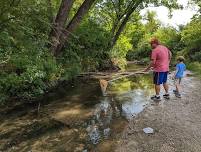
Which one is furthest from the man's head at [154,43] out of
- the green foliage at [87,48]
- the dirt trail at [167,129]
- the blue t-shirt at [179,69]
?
the green foliage at [87,48]

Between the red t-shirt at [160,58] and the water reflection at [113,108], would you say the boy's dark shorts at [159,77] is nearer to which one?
the red t-shirt at [160,58]

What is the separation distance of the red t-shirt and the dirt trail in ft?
4.07

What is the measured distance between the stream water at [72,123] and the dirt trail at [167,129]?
1.57 feet

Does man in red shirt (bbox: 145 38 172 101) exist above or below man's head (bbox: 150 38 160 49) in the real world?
below

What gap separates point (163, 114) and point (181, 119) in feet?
2.43

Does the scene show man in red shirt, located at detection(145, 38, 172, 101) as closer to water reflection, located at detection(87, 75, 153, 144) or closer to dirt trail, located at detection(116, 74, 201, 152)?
dirt trail, located at detection(116, 74, 201, 152)

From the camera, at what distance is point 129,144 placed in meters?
7.57

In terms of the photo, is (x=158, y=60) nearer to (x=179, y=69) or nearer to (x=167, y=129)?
(x=179, y=69)

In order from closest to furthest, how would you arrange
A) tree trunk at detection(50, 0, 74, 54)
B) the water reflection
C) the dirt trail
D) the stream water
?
the dirt trail < the stream water < the water reflection < tree trunk at detection(50, 0, 74, 54)

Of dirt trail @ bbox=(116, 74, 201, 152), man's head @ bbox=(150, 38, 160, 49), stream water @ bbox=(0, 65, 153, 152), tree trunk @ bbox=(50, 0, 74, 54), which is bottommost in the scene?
stream water @ bbox=(0, 65, 153, 152)

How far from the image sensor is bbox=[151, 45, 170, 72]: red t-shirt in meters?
11.6

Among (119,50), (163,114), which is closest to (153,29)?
(119,50)

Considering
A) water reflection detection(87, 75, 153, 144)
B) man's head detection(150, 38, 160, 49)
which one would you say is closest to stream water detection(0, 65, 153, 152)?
water reflection detection(87, 75, 153, 144)

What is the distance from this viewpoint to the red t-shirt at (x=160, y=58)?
38.1 feet
